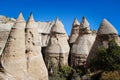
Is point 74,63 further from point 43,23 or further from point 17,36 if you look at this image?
point 43,23

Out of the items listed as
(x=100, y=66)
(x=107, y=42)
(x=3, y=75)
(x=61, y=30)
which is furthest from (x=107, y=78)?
(x=61, y=30)

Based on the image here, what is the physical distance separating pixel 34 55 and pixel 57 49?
8.68 meters

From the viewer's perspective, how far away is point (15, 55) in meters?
16.8

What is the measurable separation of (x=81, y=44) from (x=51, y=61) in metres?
3.23

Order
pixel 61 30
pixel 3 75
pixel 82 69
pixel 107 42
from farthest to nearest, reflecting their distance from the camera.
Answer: pixel 61 30 < pixel 82 69 < pixel 107 42 < pixel 3 75

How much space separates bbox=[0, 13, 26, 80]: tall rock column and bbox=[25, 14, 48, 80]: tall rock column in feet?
2.53

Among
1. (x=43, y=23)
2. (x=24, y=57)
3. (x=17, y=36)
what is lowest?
(x=24, y=57)

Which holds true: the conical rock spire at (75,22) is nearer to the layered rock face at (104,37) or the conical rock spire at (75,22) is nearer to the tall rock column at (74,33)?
the tall rock column at (74,33)

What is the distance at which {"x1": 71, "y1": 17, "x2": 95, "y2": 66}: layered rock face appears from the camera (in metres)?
26.3

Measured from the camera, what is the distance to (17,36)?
1717cm

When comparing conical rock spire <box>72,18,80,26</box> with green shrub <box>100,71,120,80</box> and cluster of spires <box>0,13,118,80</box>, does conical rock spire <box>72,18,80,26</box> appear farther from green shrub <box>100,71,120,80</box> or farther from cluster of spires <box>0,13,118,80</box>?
green shrub <box>100,71,120,80</box>

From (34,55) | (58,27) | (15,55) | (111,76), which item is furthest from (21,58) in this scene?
(58,27)

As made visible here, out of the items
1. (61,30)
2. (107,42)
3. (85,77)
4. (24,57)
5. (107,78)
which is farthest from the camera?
(61,30)

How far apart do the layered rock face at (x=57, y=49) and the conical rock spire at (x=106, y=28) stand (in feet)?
13.4
